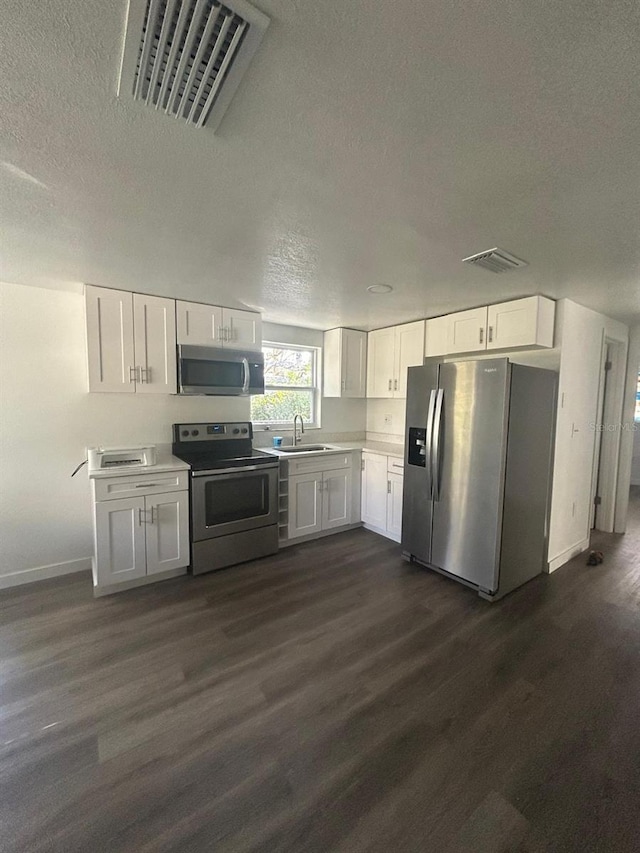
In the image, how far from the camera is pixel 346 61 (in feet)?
3.04

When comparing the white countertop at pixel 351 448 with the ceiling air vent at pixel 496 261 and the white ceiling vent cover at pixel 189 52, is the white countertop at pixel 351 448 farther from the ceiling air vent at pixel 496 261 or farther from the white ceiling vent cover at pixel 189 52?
the white ceiling vent cover at pixel 189 52

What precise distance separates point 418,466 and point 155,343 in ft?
8.20

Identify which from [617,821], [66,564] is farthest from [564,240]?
[66,564]

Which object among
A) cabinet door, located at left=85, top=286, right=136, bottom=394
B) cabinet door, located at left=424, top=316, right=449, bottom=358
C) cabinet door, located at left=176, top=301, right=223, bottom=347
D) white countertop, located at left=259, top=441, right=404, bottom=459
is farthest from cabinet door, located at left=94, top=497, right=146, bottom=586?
cabinet door, located at left=424, top=316, right=449, bottom=358

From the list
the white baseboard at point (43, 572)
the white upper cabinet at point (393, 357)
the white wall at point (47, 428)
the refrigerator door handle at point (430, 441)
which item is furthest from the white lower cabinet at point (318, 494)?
the white baseboard at point (43, 572)

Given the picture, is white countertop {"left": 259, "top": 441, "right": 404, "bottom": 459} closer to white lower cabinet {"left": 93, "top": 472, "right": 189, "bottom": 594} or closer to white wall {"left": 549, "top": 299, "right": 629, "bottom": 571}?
white lower cabinet {"left": 93, "top": 472, "right": 189, "bottom": 594}

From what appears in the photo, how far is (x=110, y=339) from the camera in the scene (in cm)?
282

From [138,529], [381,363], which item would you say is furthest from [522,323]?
[138,529]

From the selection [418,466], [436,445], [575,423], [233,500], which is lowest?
[233,500]

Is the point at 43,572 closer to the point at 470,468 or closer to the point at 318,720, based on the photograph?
the point at 318,720

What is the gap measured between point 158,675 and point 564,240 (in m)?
3.16

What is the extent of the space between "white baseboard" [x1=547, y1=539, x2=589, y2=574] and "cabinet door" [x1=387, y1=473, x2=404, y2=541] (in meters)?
1.34

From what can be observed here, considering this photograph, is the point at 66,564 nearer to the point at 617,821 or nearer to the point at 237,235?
the point at 237,235

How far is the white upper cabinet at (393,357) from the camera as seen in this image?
3852 mm
